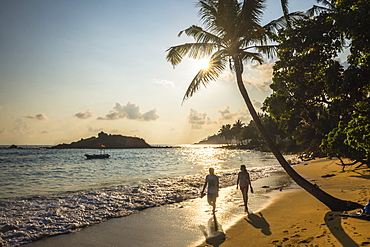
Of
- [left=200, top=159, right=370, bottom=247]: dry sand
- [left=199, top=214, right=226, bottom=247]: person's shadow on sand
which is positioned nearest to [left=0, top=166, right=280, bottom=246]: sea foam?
[left=199, top=214, right=226, bottom=247]: person's shadow on sand

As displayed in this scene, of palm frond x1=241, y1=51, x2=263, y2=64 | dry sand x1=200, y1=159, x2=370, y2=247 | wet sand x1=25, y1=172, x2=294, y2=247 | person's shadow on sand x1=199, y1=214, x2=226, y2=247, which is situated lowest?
wet sand x1=25, y1=172, x2=294, y2=247

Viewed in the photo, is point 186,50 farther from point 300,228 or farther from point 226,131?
point 226,131

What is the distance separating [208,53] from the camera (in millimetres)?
11688

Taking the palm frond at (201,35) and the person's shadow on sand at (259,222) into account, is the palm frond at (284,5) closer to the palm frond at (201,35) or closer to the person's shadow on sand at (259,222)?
the palm frond at (201,35)

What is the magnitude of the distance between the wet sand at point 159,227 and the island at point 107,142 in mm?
154414

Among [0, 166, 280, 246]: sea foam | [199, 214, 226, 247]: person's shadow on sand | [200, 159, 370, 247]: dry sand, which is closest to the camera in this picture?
[200, 159, 370, 247]: dry sand

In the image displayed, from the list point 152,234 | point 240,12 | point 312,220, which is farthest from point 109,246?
point 240,12

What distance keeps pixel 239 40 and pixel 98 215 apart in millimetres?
9680

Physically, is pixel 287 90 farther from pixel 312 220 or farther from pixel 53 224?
pixel 53 224

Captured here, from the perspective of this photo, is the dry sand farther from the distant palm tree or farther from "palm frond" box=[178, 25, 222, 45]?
the distant palm tree

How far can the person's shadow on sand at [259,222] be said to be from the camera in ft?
23.8

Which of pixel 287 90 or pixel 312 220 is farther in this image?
pixel 287 90

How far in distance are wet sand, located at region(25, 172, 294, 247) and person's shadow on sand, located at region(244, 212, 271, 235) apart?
0.41m

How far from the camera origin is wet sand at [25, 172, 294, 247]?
23.6 feet
